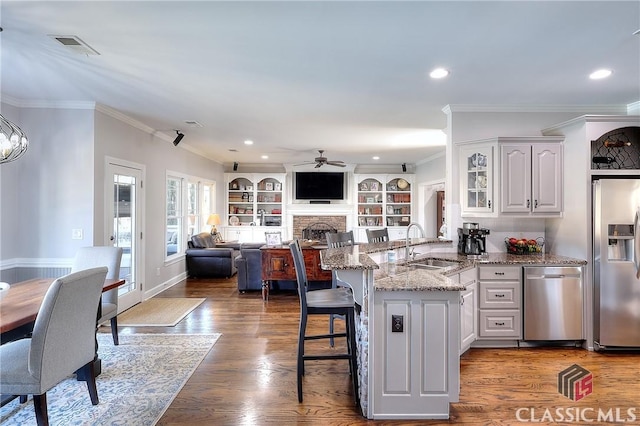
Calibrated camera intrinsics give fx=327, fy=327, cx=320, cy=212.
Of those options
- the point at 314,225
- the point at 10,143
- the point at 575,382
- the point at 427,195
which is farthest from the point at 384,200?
the point at 10,143

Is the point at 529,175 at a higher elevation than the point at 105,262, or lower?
higher

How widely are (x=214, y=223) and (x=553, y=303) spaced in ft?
21.3

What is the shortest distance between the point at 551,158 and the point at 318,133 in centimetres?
316

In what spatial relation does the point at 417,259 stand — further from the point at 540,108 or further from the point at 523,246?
the point at 540,108

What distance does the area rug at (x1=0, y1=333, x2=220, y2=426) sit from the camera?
225cm

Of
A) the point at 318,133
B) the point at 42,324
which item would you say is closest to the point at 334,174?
the point at 318,133

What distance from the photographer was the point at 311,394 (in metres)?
2.52

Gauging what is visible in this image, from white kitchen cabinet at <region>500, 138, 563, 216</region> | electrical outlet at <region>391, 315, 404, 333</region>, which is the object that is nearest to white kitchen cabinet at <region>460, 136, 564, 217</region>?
white kitchen cabinet at <region>500, 138, 563, 216</region>

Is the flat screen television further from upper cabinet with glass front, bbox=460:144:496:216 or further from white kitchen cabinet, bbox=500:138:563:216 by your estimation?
white kitchen cabinet, bbox=500:138:563:216

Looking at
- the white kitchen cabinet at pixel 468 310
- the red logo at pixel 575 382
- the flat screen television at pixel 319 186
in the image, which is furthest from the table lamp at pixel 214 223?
the red logo at pixel 575 382

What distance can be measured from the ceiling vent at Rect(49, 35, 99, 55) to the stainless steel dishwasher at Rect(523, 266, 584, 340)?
432 cm

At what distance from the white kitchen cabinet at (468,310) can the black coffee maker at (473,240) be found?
1.78 feet

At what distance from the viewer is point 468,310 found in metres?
3.12

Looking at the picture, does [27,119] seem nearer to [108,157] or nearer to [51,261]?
[108,157]
